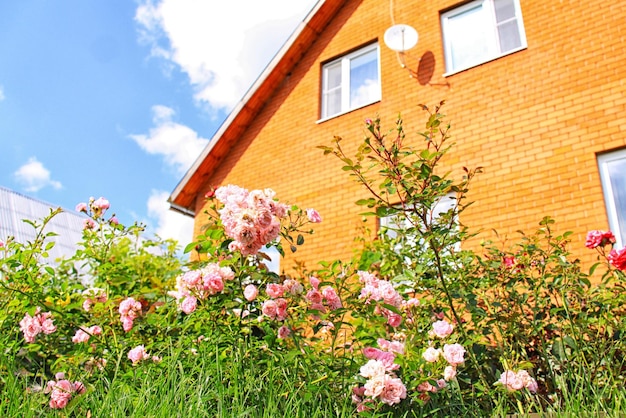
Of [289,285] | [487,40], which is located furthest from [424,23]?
[289,285]

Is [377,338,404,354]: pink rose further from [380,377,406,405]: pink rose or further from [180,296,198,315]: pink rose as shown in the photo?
[180,296,198,315]: pink rose

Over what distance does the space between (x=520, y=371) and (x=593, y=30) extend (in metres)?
5.34

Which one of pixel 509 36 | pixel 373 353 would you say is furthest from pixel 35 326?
pixel 509 36

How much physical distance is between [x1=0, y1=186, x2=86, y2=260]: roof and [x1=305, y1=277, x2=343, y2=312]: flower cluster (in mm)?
17033

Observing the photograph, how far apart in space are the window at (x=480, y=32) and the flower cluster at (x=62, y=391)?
20.5 feet

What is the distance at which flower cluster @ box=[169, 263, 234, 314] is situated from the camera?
8.94ft

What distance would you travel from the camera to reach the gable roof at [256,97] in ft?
29.7

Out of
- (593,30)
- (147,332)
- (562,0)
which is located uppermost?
(562,0)

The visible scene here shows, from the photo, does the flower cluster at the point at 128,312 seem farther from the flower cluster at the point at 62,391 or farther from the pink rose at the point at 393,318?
the pink rose at the point at 393,318

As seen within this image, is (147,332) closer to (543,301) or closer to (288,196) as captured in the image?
(543,301)

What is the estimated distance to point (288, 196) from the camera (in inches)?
325

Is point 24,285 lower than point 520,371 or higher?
higher

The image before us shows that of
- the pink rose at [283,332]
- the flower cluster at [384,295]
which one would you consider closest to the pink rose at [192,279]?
the pink rose at [283,332]

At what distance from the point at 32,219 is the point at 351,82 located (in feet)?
53.4
